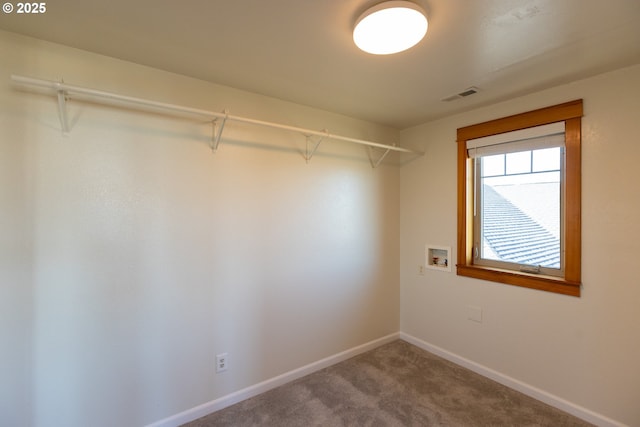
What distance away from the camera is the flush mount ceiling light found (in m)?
1.30

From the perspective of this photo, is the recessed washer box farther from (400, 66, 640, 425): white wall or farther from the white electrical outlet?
the white electrical outlet

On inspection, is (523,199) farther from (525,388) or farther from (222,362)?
(222,362)

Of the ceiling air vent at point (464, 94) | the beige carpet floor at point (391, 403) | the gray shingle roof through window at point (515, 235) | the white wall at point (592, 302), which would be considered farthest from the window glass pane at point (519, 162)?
the beige carpet floor at point (391, 403)

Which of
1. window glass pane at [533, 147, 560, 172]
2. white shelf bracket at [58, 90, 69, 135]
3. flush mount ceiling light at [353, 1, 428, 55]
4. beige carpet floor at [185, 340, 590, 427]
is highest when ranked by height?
flush mount ceiling light at [353, 1, 428, 55]

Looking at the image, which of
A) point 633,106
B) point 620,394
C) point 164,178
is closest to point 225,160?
point 164,178

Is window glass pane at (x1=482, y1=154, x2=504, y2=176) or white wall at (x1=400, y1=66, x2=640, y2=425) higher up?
window glass pane at (x1=482, y1=154, x2=504, y2=176)

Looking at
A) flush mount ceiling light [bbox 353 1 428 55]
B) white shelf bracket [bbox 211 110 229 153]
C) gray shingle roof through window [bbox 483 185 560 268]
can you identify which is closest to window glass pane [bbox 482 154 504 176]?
gray shingle roof through window [bbox 483 185 560 268]

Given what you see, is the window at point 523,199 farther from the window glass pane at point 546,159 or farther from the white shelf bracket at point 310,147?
the white shelf bracket at point 310,147

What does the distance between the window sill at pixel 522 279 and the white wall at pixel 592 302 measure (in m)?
0.06

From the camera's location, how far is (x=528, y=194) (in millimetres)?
2494

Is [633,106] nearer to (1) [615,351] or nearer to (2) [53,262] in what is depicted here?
(1) [615,351]

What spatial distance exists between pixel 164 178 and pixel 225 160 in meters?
0.45

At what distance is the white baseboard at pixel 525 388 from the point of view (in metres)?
2.00

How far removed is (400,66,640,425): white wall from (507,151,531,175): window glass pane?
382 millimetres
